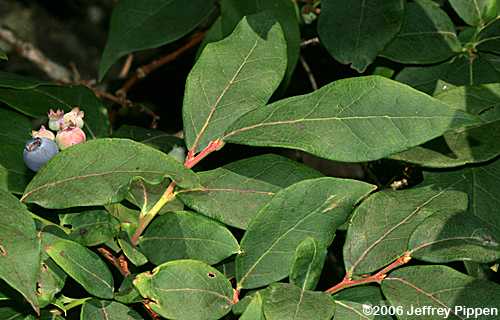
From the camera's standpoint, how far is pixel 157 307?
87cm

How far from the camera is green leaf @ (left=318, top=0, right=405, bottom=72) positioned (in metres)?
1.29

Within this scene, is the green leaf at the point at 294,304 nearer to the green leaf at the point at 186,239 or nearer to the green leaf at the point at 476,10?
the green leaf at the point at 186,239

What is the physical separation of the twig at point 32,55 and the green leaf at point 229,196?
4.21ft

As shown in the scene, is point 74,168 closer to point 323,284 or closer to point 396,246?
point 396,246

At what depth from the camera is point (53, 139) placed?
3.58 feet

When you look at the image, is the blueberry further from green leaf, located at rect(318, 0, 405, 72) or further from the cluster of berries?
green leaf, located at rect(318, 0, 405, 72)

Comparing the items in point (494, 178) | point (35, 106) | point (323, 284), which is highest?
point (35, 106)

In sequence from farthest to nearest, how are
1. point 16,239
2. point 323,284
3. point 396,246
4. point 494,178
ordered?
point 323,284, point 494,178, point 396,246, point 16,239

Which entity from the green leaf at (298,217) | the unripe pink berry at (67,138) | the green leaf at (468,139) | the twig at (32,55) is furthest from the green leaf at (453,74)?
the twig at (32,55)

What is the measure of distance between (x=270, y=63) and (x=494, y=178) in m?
0.34

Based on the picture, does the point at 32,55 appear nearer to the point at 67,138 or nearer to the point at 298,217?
the point at 67,138

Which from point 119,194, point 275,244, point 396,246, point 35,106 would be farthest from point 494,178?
point 35,106

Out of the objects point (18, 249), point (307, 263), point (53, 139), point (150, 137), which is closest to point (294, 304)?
point (307, 263)

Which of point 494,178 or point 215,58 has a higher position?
point 215,58
